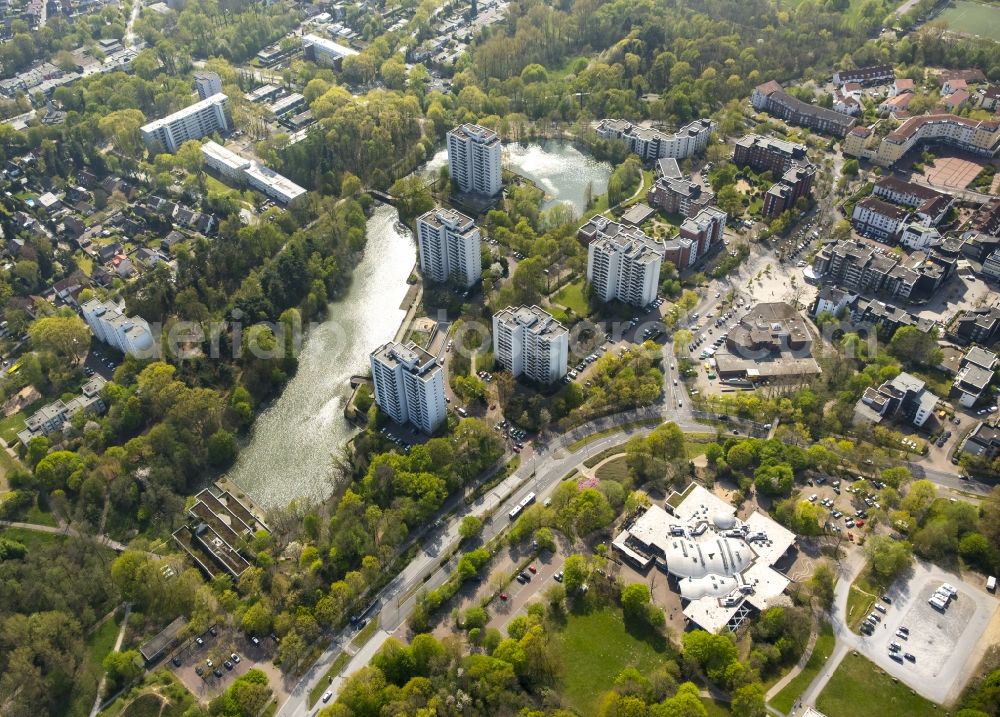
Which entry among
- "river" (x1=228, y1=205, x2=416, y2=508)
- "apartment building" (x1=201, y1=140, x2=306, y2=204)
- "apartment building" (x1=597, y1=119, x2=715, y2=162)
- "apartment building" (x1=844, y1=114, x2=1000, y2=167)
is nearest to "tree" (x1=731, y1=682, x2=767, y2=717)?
"river" (x1=228, y1=205, x2=416, y2=508)

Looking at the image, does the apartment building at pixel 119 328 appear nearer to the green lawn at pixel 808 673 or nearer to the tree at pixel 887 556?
the green lawn at pixel 808 673

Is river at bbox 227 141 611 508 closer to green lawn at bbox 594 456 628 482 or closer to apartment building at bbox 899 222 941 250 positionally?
green lawn at bbox 594 456 628 482

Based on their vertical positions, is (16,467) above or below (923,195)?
below

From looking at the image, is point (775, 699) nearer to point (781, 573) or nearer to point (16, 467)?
point (781, 573)

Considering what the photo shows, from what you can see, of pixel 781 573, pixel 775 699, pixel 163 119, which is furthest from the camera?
pixel 163 119

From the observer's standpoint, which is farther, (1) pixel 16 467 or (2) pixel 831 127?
(2) pixel 831 127

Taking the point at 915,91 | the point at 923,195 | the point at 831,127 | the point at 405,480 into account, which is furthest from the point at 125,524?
the point at 915,91
